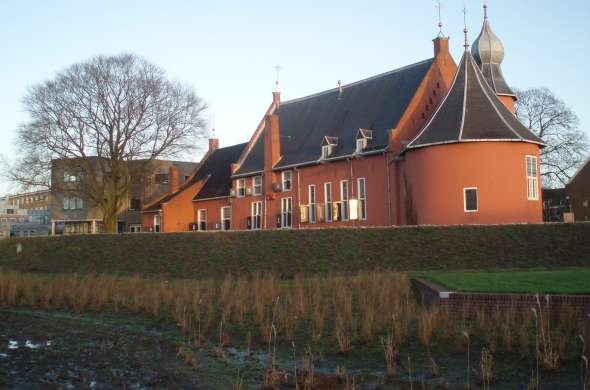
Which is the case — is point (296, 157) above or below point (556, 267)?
above

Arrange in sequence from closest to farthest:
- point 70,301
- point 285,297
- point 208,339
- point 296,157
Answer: point 208,339 → point 285,297 → point 70,301 → point 296,157

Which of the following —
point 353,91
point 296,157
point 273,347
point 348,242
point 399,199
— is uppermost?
point 353,91

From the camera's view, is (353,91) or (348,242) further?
(353,91)

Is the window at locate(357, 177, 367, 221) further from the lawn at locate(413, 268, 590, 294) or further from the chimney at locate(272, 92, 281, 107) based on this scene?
the lawn at locate(413, 268, 590, 294)

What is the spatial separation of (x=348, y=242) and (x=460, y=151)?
8385 millimetres

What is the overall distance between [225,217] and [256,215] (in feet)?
17.8

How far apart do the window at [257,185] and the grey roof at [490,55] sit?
1853cm

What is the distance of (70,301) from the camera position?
23266 mm

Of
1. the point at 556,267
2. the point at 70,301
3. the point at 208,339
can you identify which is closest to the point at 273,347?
the point at 208,339

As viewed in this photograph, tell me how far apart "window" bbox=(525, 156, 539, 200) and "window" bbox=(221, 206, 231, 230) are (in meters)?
27.7

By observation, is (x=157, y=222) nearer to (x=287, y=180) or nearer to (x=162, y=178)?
Answer: (x=162, y=178)

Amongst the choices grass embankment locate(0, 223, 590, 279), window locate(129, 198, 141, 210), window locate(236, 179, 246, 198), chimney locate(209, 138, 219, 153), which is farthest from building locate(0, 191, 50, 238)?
grass embankment locate(0, 223, 590, 279)

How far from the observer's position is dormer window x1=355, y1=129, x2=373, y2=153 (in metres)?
40.9

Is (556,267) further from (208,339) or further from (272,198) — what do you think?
(272,198)
